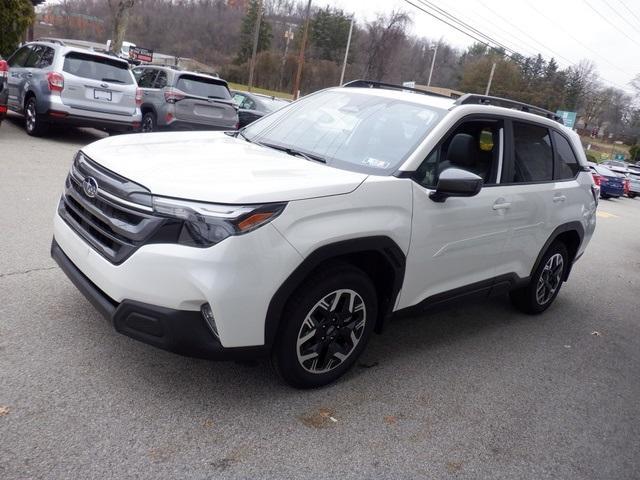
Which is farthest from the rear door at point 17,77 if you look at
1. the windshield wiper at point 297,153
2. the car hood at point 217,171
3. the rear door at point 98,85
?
the windshield wiper at point 297,153

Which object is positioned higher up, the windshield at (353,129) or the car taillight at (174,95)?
the windshield at (353,129)

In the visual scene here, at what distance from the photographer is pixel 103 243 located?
3.10m

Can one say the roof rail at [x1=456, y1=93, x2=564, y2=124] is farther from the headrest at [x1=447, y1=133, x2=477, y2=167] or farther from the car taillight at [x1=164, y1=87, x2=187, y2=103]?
the car taillight at [x1=164, y1=87, x2=187, y2=103]

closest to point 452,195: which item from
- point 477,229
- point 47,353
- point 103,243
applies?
point 477,229

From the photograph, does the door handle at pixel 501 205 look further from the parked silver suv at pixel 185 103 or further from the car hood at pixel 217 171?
the parked silver suv at pixel 185 103

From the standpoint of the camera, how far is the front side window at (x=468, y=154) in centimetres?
376

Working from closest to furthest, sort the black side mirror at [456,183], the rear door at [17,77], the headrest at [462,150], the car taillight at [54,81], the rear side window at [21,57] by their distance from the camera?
the black side mirror at [456,183] < the headrest at [462,150] < the car taillight at [54,81] < the rear door at [17,77] < the rear side window at [21,57]

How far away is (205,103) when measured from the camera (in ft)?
39.5

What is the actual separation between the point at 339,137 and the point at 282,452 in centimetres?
210

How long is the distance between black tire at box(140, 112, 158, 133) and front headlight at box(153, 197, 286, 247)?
33.3ft

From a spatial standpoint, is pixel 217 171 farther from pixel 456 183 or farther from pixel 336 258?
pixel 456 183

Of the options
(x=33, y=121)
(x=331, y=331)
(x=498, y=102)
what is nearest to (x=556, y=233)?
(x=498, y=102)

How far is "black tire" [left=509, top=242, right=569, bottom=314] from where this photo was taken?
536 cm

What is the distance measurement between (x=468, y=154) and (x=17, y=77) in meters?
10.2
